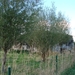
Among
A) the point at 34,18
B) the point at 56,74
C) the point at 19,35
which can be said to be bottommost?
the point at 56,74

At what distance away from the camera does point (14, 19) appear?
33.6 feet

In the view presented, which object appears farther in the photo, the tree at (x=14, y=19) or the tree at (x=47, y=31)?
the tree at (x=47, y=31)

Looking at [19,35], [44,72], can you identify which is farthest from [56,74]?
[19,35]

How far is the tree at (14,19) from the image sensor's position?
10109 millimetres

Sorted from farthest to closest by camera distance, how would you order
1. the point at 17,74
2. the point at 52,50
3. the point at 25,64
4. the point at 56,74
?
the point at 52,50, the point at 56,74, the point at 25,64, the point at 17,74

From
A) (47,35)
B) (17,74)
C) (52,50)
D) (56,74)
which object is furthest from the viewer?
(52,50)

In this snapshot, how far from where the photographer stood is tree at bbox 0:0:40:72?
33.2 ft

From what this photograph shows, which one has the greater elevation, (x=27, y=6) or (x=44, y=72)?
(x=27, y=6)

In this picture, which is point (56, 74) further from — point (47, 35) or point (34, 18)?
point (47, 35)

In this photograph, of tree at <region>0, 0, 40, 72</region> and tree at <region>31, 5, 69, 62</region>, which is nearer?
tree at <region>0, 0, 40, 72</region>

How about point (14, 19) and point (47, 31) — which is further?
point (47, 31)

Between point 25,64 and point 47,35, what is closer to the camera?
point 25,64

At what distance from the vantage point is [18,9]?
34.1 ft

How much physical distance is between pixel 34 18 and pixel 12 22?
4.04ft
